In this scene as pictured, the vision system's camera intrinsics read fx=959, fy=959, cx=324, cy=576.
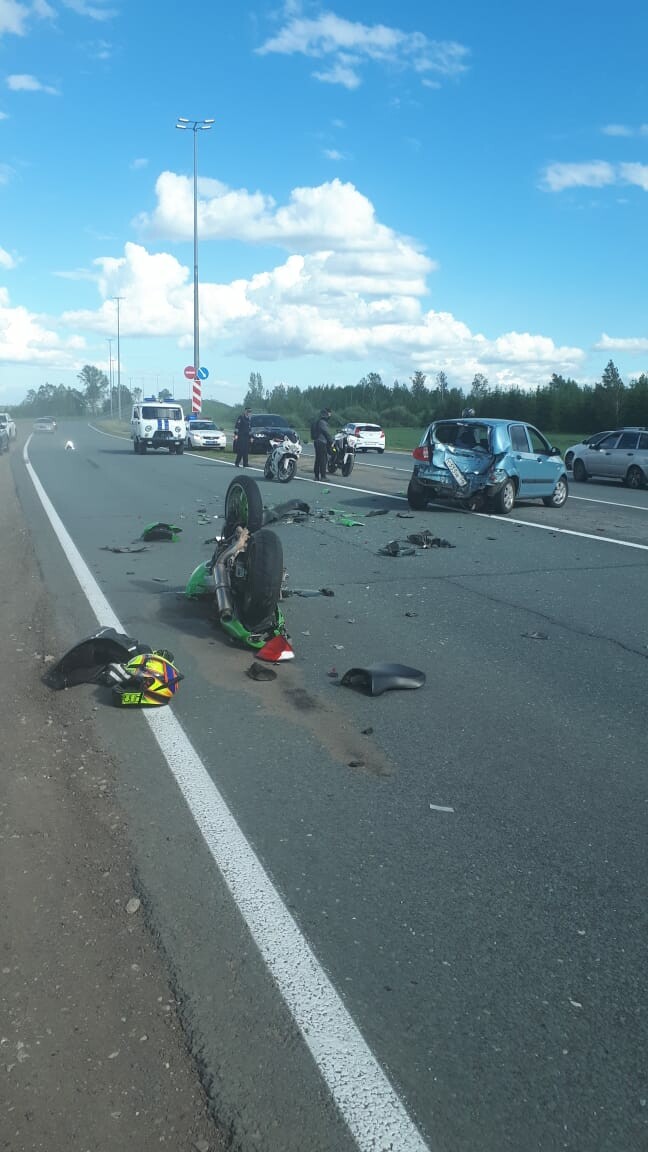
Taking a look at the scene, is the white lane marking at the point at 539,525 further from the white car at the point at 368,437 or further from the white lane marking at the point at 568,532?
the white car at the point at 368,437

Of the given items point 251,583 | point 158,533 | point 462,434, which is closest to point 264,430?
point 462,434

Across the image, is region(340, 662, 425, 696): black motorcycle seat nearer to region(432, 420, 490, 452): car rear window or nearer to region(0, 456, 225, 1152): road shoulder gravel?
region(0, 456, 225, 1152): road shoulder gravel

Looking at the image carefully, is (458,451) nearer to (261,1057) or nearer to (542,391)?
(261,1057)

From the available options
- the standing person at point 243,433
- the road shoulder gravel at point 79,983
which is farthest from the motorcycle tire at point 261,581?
the standing person at point 243,433

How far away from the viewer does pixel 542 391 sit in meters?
75.5

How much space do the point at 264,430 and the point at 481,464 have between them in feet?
71.2

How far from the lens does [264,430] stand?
37969mm

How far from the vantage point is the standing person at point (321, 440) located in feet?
84.2

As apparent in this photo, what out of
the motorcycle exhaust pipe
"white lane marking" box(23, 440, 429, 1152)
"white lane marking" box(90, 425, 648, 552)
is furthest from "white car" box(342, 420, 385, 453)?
"white lane marking" box(23, 440, 429, 1152)

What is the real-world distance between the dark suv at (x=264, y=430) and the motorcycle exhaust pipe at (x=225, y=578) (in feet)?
95.7

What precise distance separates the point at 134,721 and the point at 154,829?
1.59 m

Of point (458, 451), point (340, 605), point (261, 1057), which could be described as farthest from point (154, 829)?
point (458, 451)

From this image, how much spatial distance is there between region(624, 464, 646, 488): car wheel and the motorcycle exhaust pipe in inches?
805

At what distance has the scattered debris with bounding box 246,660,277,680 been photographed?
6.78 meters
